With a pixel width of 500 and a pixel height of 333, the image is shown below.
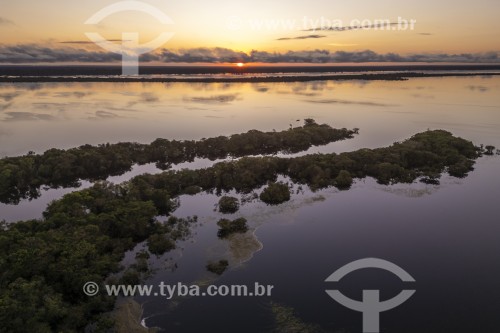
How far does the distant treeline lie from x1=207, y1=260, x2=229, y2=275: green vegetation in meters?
33.2

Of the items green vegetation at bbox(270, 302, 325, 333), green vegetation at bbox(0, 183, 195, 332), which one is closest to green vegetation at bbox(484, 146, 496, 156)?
green vegetation at bbox(0, 183, 195, 332)

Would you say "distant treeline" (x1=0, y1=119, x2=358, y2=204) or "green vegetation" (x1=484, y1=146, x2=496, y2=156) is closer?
"distant treeline" (x1=0, y1=119, x2=358, y2=204)

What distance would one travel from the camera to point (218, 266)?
3788 centimetres

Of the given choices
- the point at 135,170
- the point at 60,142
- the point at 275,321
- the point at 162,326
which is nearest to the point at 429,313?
the point at 275,321

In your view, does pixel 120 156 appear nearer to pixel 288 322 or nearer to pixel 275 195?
pixel 275 195

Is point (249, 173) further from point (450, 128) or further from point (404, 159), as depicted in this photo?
point (450, 128)

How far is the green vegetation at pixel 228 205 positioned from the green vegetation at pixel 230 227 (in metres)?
4.64

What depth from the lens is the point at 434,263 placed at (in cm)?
3891
